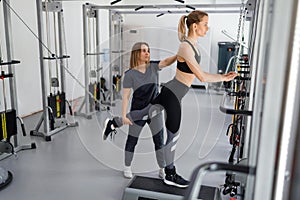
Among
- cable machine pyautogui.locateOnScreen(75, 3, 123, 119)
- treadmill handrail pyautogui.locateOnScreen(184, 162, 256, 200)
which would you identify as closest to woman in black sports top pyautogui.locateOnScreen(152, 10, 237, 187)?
treadmill handrail pyautogui.locateOnScreen(184, 162, 256, 200)

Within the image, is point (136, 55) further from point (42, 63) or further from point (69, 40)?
point (69, 40)

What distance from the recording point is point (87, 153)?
370 cm

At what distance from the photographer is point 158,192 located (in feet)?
8.25

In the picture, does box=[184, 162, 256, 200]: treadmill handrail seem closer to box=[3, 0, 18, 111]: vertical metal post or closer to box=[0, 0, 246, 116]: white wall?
box=[3, 0, 18, 111]: vertical metal post

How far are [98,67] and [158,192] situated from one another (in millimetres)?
3550

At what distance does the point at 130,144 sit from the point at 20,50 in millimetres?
3042

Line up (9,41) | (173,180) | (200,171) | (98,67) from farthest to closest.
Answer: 1. (98,67)
2. (9,41)
3. (173,180)
4. (200,171)

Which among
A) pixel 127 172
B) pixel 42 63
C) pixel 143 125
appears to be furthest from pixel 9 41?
pixel 127 172

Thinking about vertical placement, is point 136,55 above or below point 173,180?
above

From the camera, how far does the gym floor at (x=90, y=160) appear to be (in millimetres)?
2805

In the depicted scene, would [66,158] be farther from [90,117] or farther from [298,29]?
[298,29]

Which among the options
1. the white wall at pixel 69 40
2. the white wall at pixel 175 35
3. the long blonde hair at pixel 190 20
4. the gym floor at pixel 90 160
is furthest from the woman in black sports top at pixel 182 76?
the white wall at pixel 175 35

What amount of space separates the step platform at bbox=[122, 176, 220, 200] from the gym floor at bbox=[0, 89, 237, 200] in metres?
0.19

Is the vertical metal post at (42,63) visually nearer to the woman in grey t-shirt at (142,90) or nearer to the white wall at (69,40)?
the white wall at (69,40)
